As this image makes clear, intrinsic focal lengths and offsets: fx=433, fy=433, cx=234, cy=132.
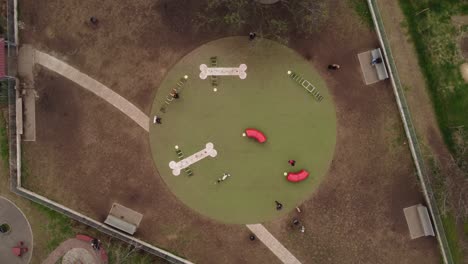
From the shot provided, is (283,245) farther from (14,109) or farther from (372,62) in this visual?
(14,109)

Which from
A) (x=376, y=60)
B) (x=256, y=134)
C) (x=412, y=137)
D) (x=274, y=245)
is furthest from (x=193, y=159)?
(x=412, y=137)

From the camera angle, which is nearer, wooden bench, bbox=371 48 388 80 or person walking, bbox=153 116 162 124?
wooden bench, bbox=371 48 388 80

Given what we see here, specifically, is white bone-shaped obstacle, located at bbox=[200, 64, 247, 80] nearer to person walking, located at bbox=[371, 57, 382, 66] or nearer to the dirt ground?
the dirt ground

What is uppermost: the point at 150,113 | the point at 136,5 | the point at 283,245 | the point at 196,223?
the point at 136,5

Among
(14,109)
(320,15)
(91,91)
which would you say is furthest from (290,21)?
(14,109)

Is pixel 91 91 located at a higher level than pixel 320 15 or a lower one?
lower

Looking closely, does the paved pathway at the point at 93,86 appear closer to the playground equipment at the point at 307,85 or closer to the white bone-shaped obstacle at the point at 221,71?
the white bone-shaped obstacle at the point at 221,71

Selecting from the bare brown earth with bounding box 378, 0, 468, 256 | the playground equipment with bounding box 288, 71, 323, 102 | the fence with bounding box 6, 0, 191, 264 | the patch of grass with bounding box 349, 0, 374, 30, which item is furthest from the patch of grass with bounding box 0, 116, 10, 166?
the bare brown earth with bounding box 378, 0, 468, 256
